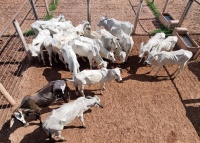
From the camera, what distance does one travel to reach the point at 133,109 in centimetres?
687

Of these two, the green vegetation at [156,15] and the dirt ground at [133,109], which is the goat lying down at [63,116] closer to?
the dirt ground at [133,109]

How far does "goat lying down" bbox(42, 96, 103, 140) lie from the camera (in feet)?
17.0

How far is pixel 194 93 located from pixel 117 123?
3.55 m

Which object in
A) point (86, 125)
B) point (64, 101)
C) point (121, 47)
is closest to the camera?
point (86, 125)

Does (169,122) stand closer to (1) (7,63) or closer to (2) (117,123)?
(2) (117,123)

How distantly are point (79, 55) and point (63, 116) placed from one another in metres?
3.55

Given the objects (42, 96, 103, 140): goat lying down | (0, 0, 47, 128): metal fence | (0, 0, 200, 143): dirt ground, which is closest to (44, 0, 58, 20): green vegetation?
Answer: (0, 0, 47, 128): metal fence

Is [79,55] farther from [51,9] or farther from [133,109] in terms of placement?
[51,9]

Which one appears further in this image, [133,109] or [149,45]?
[149,45]

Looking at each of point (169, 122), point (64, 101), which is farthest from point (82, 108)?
point (169, 122)

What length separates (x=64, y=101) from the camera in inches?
274

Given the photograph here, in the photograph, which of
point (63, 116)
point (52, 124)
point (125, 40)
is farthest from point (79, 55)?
point (52, 124)

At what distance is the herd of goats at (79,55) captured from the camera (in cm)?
564

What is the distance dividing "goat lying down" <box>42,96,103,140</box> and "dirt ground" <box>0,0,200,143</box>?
2.87 ft
